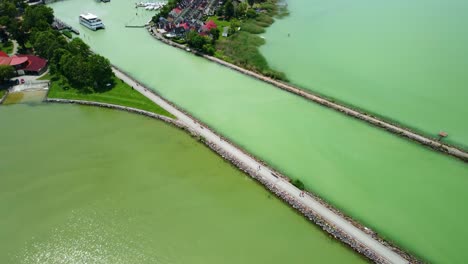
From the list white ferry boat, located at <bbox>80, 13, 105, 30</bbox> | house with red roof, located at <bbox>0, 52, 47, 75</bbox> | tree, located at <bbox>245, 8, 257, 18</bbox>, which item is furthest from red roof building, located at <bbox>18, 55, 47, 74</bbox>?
tree, located at <bbox>245, 8, 257, 18</bbox>

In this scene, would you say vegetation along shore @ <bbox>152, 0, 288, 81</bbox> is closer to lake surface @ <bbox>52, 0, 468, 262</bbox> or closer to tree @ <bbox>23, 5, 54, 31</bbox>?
lake surface @ <bbox>52, 0, 468, 262</bbox>

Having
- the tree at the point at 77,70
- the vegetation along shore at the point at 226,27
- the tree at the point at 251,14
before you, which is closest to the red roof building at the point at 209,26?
the vegetation along shore at the point at 226,27

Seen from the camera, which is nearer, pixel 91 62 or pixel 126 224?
pixel 126 224

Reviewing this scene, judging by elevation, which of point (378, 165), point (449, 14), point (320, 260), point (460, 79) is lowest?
point (320, 260)

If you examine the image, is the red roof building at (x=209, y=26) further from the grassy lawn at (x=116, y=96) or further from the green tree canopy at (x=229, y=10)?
the grassy lawn at (x=116, y=96)

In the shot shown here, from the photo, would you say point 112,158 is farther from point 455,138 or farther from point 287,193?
point 455,138

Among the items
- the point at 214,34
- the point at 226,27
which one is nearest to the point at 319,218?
the point at 214,34

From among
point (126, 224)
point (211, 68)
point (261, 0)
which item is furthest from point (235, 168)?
point (261, 0)
